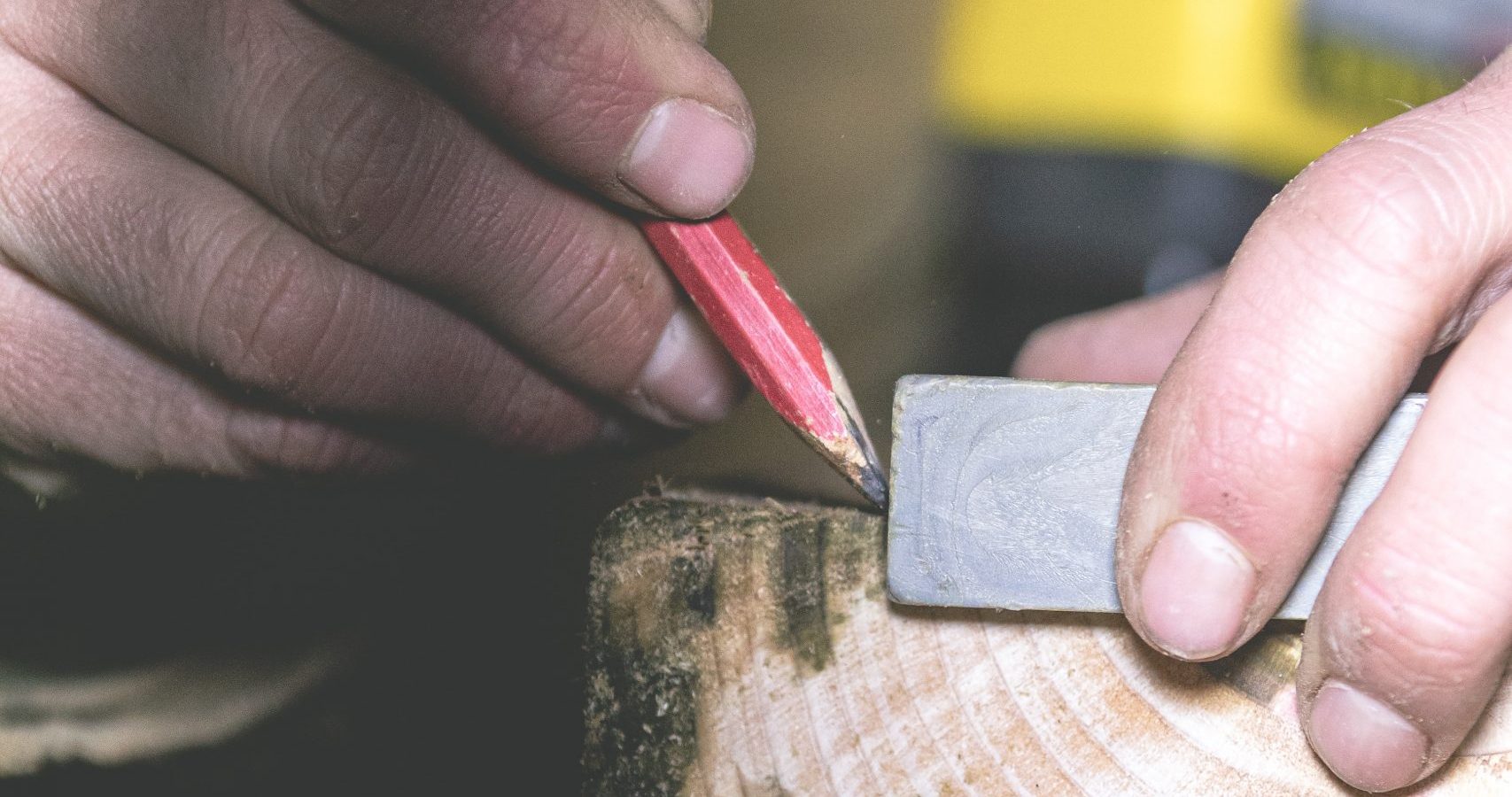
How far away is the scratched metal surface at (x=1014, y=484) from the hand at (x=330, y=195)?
272 mm

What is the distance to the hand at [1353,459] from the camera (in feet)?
1.83

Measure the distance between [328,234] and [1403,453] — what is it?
720 mm

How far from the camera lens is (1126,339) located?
1307 millimetres

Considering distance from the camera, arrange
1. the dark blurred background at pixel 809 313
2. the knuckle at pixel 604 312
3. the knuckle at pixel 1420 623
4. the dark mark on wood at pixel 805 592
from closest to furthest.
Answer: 1. the knuckle at pixel 1420 623
2. the dark mark on wood at pixel 805 592
3. the knuckle at pixel 604 312
4. the dark blurred background at pixel 809 313

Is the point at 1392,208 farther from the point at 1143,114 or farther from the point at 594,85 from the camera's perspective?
the point at 1143,114

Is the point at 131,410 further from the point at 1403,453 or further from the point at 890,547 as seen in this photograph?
the point at 1403,453

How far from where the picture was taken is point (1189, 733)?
651 mm

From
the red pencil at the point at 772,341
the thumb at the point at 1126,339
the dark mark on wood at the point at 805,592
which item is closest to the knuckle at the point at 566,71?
the red pencil at the point at 772,341

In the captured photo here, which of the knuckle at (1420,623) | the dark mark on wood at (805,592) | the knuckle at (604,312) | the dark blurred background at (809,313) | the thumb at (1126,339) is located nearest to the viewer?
the knuckle at (1420,623)

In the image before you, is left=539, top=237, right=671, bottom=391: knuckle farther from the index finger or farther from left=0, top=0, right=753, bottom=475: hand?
the index finger

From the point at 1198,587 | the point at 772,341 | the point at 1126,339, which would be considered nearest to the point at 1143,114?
the point at 1126,339

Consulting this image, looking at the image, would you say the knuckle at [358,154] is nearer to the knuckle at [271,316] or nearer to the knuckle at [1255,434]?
the knuckle at [271,316]

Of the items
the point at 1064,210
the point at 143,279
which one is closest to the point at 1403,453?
the point at 143,279

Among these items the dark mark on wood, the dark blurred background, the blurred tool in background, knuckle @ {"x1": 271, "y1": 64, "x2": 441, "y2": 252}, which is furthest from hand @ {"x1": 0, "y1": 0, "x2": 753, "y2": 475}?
the blurred tool in background
